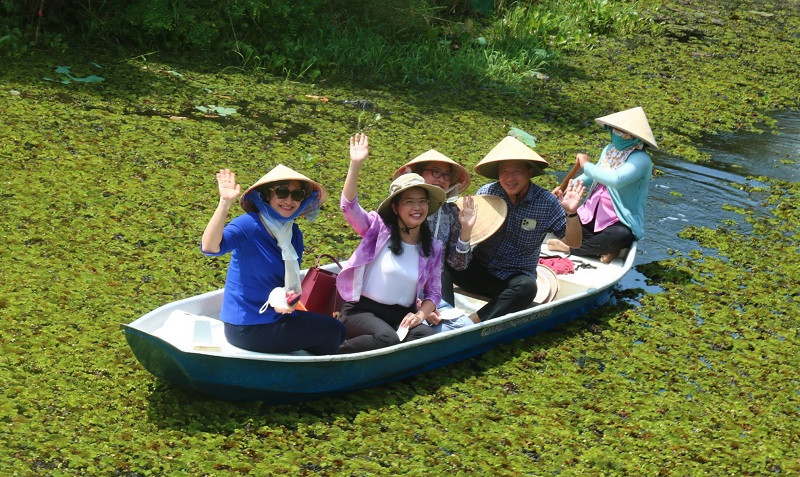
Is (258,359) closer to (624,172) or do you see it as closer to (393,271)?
(393,271)

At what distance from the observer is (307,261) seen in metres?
6.80

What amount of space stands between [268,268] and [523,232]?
5.94 feet

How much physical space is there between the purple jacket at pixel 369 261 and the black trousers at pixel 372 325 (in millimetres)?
76

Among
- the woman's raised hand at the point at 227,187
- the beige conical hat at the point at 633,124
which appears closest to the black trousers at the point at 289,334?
the woman's raised hand at the point at 227,187

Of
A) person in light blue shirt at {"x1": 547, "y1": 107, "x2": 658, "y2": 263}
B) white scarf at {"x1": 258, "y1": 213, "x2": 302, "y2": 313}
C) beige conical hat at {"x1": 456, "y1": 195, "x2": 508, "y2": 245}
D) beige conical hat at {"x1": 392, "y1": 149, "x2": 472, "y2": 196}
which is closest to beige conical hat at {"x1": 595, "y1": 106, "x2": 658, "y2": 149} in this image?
person in light blue shirt at {"x1": 547, "y1": 107, "x2": 658, "y2": 263}

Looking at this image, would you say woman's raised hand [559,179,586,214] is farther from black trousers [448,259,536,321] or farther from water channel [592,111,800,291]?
water channel [592,111,800,291]

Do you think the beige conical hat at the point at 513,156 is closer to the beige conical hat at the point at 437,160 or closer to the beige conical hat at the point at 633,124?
the beige conical hat at the point at 437,160

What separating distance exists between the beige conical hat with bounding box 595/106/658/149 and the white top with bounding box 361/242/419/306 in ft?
6.98

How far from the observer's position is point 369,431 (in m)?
4.99

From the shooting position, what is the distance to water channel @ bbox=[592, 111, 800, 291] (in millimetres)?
8094

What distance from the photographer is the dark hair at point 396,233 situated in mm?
5402

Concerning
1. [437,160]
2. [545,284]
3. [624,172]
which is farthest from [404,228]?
[624,172]

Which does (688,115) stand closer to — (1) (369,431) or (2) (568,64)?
(2) (568,64)

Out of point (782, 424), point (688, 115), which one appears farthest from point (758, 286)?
point (688, 115)
